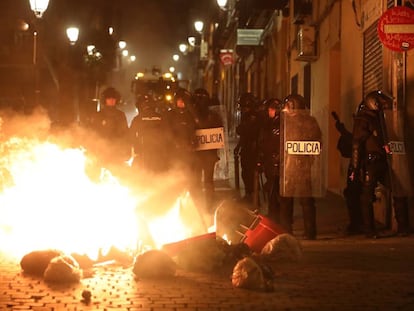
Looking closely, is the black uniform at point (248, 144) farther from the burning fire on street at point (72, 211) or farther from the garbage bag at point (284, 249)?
the garbage bag at point (284, 249)

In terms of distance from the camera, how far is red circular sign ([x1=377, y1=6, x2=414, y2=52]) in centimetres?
998

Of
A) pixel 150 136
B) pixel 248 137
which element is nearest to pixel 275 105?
pixel 150 136

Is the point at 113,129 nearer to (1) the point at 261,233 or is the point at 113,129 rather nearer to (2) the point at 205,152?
(2) the point at 205,152

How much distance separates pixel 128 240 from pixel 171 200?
9.15 feet

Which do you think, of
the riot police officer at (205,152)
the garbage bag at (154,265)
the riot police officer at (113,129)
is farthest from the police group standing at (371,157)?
the riot police officer at (113,129)

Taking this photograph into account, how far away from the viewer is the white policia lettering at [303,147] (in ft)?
32.6

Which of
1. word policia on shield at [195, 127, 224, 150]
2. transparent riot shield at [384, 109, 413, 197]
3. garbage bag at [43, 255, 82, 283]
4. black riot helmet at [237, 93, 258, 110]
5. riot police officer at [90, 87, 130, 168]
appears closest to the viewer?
garbage bag at [43, 255, 82, 283]

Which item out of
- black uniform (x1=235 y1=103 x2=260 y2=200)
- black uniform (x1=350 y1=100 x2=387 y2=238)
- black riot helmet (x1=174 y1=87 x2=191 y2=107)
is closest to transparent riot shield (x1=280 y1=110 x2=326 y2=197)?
black uniform (x1=350 y1=100 x2=387 y2=238)

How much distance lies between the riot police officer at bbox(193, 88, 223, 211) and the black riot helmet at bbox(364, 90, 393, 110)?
Result: 2.90 meters

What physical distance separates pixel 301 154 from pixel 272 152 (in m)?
0.67

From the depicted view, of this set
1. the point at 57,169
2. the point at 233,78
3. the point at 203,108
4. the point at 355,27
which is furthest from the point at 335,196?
the point at 233,78

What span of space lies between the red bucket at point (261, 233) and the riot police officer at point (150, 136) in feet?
11.8

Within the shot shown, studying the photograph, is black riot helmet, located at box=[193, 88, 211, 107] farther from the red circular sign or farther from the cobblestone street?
the cobblestone street

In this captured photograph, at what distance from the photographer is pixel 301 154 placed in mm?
9977
